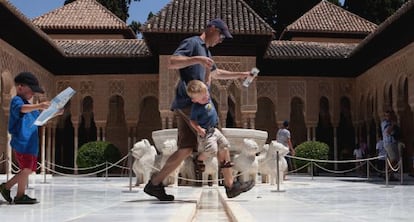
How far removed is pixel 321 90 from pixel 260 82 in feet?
7.29

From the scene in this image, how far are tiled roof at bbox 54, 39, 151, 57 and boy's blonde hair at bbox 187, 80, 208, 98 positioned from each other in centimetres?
1627

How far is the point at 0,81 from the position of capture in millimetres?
15500

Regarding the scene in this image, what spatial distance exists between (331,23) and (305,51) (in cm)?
615

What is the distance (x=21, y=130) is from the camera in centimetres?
528

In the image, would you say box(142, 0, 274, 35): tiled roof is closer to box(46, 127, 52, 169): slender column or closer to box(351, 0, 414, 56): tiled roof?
box(351, 0, 414, 56): tiled roof

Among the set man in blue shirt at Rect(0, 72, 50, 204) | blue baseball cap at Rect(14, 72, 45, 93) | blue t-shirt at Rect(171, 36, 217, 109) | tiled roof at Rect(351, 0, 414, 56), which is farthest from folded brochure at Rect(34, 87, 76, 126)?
tiled roof at Rect(351, 0, 414, 56)

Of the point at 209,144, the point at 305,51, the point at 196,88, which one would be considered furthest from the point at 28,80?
the point at 305,51

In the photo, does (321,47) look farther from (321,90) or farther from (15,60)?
(15,60)

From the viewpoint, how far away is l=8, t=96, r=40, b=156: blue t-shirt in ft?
17.3

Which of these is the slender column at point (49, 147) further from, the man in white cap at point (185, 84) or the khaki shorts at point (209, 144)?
the khaki shorts at point (209, 144)

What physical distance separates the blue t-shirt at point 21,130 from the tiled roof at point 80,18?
2116cm

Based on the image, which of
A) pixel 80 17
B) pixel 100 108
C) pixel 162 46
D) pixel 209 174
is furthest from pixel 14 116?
pixel 80 17

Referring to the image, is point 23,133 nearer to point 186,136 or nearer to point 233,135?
point 186,136

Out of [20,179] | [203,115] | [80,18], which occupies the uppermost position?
[80,18]
